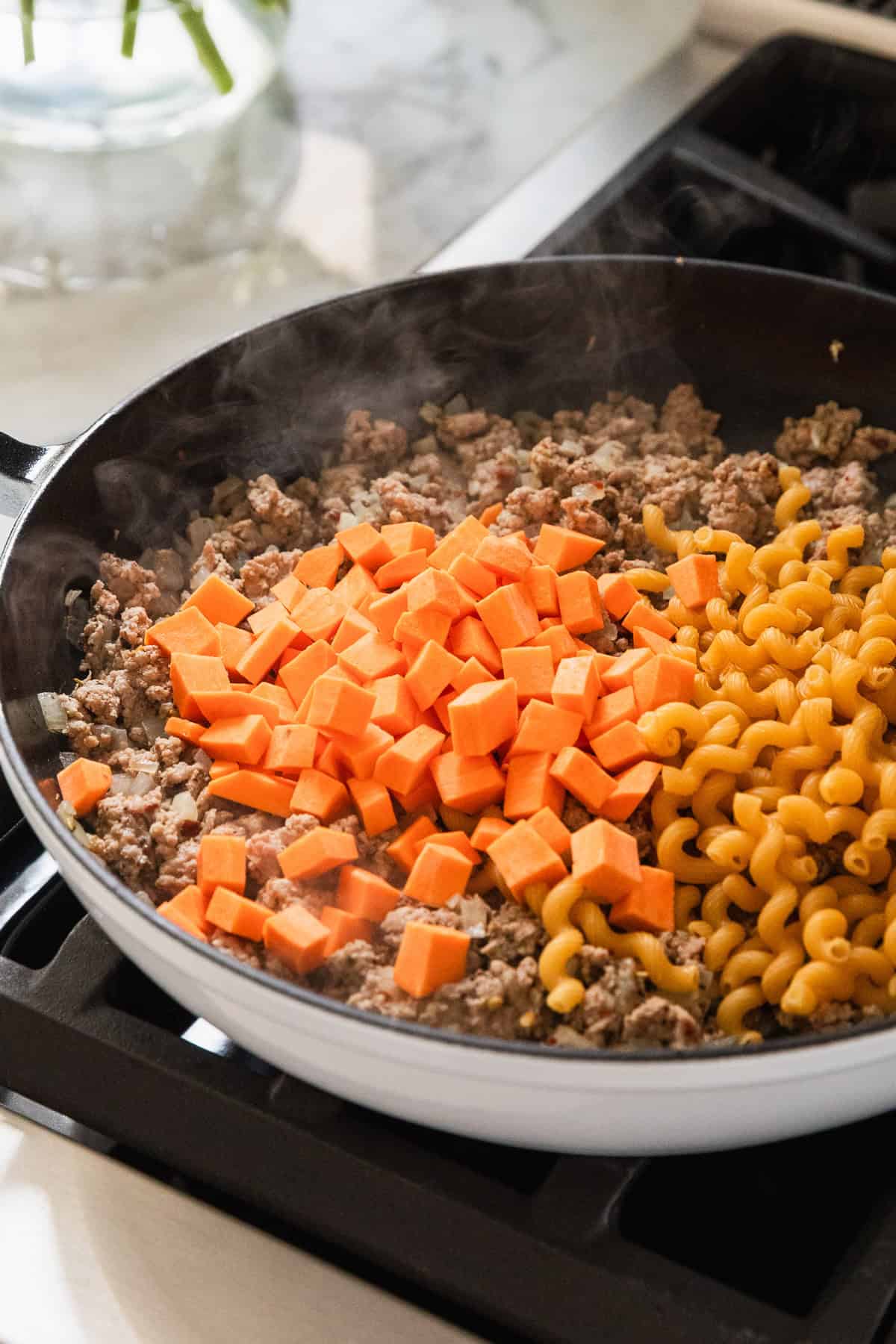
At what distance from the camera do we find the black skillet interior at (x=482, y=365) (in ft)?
4.21

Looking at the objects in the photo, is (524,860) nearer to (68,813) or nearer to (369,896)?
(369,896)

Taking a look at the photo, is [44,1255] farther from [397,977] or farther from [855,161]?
[855,161]

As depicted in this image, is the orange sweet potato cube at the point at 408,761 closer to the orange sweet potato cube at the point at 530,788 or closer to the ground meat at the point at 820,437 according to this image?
the orange sweet potato cube at the point at 530,788

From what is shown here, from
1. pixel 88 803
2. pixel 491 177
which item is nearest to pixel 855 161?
pixel 491 177

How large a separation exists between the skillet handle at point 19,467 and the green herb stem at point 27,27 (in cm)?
68

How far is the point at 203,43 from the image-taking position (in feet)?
5.37

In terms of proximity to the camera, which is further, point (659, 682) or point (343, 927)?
point (659, 682)

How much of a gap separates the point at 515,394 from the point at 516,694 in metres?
0.49

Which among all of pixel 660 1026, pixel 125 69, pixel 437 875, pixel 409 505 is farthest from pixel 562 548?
pixel 125 69

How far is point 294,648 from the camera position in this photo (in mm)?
1204

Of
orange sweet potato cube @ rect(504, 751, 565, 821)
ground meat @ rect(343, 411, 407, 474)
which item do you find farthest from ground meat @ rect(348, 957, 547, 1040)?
ground meat @ rect(343, 411, 407, 474)

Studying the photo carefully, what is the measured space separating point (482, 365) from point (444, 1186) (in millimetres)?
880

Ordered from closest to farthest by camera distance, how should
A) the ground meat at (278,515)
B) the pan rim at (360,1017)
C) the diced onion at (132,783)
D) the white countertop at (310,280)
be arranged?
the pan rim at (360,1017) < the white countertop at (310,280) < the diced onion at (132,783) < the ground meat at (278,515)

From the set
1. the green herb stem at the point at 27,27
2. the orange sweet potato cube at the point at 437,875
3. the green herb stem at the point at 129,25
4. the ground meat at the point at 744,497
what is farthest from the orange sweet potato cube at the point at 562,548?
the green herb stem at the point at 27,27
